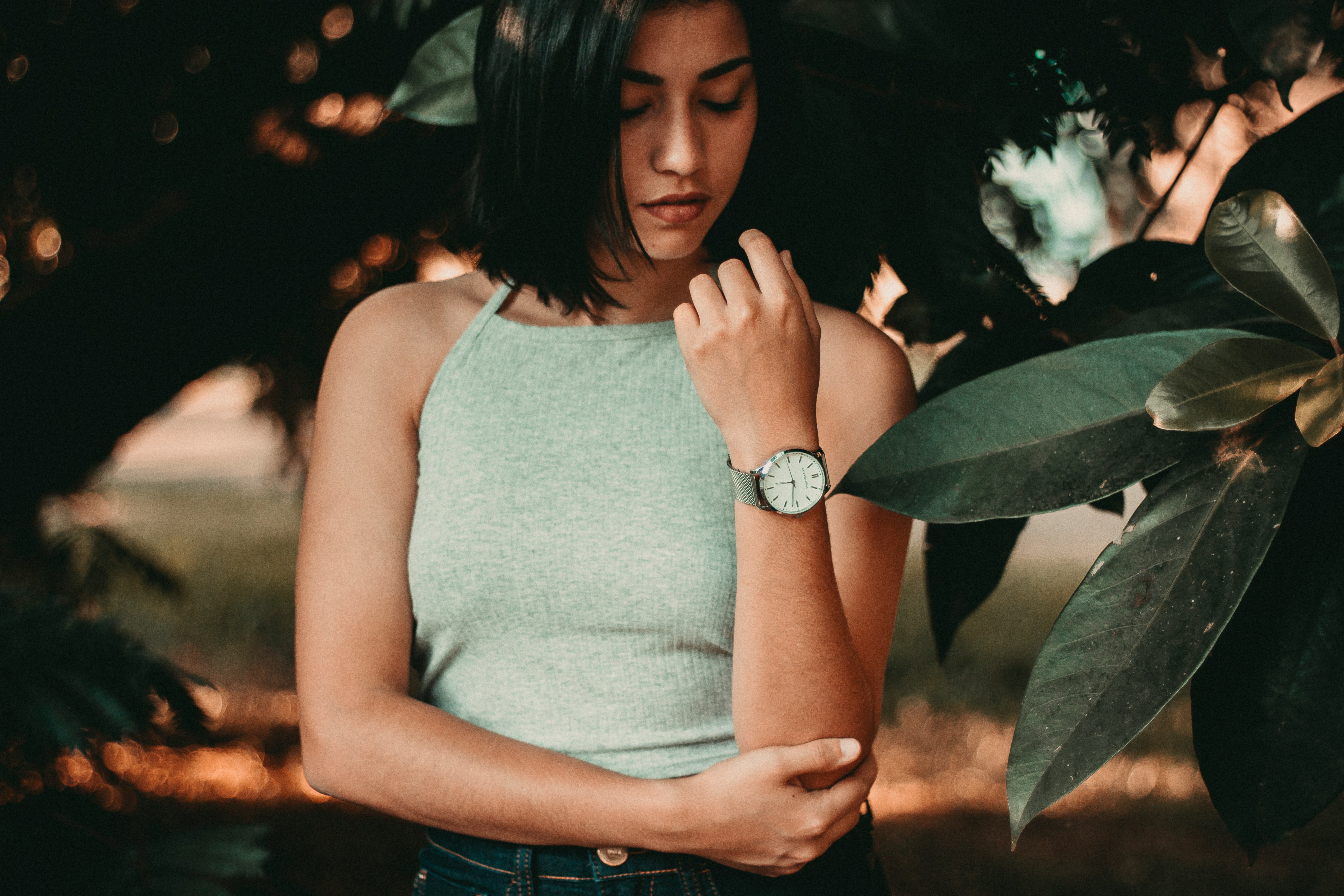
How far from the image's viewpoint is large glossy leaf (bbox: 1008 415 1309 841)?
1.70ft

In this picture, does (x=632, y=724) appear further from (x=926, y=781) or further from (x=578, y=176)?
(x=926, y=781)

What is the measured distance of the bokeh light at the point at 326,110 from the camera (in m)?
1.55

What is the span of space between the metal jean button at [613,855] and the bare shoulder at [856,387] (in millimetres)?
366

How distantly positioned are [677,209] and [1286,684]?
579 mm

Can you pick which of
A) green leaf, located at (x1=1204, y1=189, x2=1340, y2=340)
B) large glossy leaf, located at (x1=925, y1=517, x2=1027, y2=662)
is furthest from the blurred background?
green leaf, located at (x1=1204, y1=189, x2=1340, y2=340)

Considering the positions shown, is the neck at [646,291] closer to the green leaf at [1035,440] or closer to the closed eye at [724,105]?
the closed eye at [724,105]

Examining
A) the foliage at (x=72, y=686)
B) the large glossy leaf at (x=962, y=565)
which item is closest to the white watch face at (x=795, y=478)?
the large glossy leaf at (x=962, y=565)

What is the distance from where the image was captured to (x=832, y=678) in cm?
78

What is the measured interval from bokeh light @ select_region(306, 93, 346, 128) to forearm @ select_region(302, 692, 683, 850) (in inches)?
41.6

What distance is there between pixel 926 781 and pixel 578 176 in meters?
2.40

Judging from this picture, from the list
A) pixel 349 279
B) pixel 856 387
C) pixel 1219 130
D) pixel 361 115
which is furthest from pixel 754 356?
pixel 349 279

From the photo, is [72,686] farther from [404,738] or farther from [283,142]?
[283,142]

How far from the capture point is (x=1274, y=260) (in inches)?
21.6

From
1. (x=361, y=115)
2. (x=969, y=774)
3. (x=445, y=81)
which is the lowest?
(x=969, y=774)
